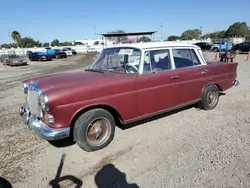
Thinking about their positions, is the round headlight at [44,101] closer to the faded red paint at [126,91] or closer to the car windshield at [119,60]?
the faded red paint at [126,91]

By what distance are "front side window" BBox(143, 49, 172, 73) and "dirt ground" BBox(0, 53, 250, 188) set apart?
4.17 ft

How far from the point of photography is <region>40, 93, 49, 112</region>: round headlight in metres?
3.58

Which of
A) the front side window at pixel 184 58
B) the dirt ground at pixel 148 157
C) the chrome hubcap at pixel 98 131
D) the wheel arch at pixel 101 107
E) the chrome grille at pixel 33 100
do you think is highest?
the front side window at pixel 184 58

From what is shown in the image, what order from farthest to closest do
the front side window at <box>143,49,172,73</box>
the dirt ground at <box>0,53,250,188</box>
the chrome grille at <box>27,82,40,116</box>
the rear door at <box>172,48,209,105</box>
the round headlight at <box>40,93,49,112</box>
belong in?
the rear door at <box>172,48,209,105</box> < the front side window at <box>143,49,172,73</box> < the chrome grille at <box>27,82,40,116</box> < the round headlight at <box>40,93,49,112</box> < the dirt ground at <box>0,53,250,188</box>

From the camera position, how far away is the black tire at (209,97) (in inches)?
227

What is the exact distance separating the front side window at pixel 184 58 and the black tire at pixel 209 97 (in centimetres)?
74

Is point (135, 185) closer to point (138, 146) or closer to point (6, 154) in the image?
point (138, 146)

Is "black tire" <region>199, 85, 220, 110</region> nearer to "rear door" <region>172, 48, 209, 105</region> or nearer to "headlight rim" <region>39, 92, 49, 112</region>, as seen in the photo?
"rear door" <region>172, 48, 209, 105</region>

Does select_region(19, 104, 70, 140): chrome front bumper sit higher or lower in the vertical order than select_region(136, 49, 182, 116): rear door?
lower

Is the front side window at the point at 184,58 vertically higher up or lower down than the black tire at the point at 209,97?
higher up

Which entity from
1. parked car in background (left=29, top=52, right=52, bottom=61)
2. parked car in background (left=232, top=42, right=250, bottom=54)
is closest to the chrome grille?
parked car in background (left=29, top=52, right=52, bottom=61)

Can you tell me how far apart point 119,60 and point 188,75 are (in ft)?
5.17

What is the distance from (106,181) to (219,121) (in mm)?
3218

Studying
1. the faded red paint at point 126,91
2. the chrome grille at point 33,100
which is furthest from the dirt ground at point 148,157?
the chrome grille at point 33,100
